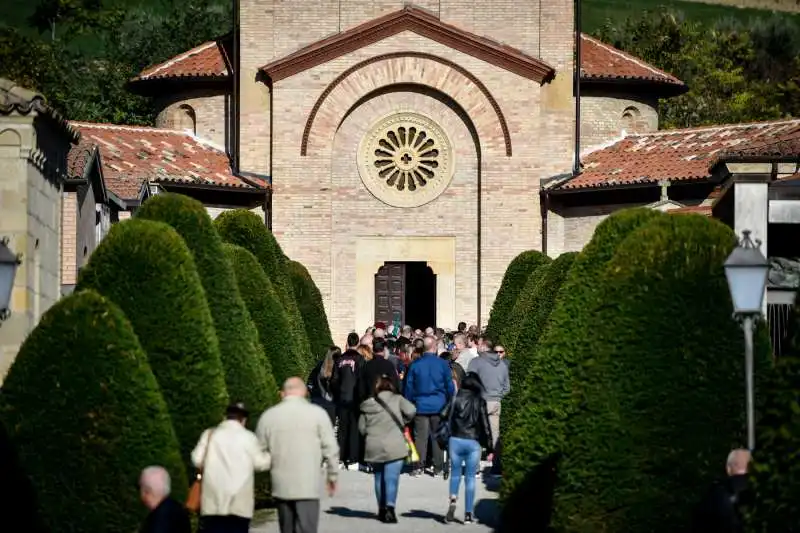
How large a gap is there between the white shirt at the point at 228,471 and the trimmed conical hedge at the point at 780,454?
165 inches

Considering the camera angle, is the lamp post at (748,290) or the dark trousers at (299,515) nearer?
the lamp post at (748,290)

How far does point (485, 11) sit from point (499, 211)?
4.68 metres

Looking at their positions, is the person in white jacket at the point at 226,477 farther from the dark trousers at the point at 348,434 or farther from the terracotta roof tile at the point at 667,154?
the terracotta roof tile at the point at 667,154

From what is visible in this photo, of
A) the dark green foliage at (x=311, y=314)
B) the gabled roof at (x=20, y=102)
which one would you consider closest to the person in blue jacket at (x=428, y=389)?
the gabled roof at (x=20, y=102)

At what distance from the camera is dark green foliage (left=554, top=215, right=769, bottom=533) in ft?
44.4

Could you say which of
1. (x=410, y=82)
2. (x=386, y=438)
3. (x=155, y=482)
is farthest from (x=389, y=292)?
(x=155, y=482)

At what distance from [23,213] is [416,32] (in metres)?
19.6

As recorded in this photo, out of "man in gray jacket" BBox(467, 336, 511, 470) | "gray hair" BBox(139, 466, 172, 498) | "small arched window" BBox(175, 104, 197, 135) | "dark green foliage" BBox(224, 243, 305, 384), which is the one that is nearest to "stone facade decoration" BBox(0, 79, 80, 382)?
"dark green foliage" BBox(224, 243, 305, 384)

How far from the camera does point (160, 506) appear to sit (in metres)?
10.7

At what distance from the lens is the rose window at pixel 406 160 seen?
39.9 m

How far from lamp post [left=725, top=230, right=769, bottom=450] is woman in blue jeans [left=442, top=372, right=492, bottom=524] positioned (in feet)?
15.2

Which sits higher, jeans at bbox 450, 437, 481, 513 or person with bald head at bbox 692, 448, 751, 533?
person with bald head at bbox 692, 448, 751, 533

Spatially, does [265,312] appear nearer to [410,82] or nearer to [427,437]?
[427,437]

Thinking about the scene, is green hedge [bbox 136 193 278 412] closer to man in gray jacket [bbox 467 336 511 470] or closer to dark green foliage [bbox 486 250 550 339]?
man in gray jacket [bbox 467 336 511 470]
